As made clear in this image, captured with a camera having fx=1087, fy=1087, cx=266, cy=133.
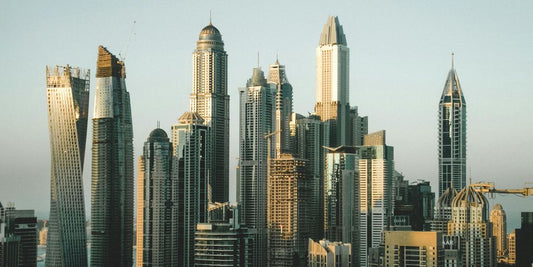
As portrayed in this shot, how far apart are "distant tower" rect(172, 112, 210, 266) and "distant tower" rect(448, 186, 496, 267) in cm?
2997

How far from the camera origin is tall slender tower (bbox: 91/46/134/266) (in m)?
133

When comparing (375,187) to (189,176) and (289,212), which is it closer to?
(289,212)

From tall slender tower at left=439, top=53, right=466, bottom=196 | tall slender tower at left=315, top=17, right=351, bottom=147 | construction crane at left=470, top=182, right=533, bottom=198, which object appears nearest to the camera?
construction crane at left=470, top=182, right=533, bottom=198

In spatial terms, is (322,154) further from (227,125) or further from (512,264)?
(512,264)

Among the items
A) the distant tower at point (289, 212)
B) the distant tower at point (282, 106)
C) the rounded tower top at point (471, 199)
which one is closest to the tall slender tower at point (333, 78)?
the distant tower at point (282, 106)

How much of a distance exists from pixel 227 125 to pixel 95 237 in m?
30.0

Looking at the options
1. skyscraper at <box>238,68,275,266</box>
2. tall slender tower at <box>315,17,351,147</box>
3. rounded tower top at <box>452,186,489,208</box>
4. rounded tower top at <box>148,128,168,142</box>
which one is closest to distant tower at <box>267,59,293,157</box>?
skyscraper at <box>238,68,275,266</box>

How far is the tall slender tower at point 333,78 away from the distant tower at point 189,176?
79.9ft

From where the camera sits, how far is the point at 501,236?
13400cm

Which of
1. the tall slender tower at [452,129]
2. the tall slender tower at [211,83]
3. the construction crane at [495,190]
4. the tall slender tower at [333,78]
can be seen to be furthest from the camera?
the tall slender tower at [452,129]

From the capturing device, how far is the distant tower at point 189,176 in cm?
12650

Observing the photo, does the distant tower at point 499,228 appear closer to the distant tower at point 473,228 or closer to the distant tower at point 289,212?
the distant tower at point 473,228

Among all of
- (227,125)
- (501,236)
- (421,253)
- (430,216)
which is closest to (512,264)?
(501,236)

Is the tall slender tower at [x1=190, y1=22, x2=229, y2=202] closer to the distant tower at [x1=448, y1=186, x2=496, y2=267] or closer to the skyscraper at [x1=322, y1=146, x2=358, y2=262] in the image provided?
the skyscraper at [x1=322, y1=146, x2=358, y2=262]
